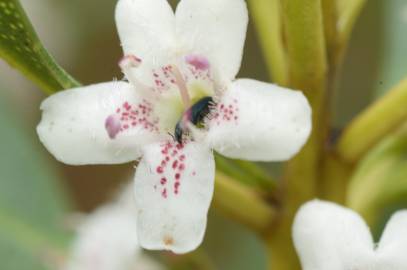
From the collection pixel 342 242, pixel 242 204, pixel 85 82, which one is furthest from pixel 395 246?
pixel 85 82

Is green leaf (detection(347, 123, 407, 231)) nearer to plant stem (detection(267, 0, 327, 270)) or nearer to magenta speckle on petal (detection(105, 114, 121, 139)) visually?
plant stem (detection(267, 0, 327, 270))

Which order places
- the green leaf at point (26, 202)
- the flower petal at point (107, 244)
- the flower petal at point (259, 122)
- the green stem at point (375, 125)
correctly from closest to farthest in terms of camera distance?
1. the flower petal at point (259, 122)
2. the green stem at point (375, 125)
3. the flower petal at point (107, 244)
4. the green leaf at point (26, 202)

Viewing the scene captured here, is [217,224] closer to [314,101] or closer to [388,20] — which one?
[388,20]

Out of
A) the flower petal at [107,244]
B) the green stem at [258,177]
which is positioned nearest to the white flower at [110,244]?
the flower petal at [107,244]

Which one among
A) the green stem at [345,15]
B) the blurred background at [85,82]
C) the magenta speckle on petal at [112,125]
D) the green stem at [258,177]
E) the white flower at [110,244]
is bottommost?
the blurred background at [85,82]

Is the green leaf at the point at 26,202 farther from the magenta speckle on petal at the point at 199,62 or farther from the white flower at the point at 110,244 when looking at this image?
the magenta speckle on petal at the point at 199,62

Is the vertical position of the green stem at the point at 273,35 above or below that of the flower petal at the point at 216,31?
below

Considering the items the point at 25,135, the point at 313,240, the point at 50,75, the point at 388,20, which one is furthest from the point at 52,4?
the point at 313,240
